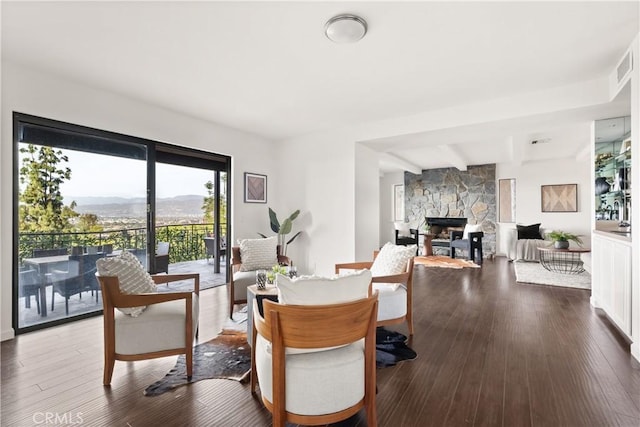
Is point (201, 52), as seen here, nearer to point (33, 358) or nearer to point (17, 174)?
point (17, 174)

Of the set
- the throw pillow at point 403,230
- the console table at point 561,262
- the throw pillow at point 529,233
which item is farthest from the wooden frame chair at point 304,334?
the throw pillow at point 529,233

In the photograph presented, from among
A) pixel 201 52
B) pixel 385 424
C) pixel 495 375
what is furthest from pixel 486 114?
pixel 385 424

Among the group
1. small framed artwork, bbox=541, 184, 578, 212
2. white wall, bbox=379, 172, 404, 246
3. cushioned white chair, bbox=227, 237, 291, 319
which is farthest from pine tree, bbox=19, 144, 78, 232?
small framed artwork, bbox=541, 184, 578, 212

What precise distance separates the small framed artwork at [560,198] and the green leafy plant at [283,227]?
705 cm

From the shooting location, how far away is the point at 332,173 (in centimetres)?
522

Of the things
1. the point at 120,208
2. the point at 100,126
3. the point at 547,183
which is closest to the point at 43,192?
the point at 120,208

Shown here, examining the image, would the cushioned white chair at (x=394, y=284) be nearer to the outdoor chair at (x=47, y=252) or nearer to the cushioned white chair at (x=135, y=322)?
the cushioned white chair at (x=135, y=322)

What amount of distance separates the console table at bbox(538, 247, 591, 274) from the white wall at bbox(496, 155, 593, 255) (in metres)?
1.23

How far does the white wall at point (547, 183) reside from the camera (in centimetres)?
783

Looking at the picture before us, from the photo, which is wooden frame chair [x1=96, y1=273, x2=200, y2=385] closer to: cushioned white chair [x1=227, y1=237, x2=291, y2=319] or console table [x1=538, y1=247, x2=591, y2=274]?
cushioned white chair [x1=227, y1=237, x2=291, y2=319]

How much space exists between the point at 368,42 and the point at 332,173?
109 inches

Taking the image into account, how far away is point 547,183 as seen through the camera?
8.23m

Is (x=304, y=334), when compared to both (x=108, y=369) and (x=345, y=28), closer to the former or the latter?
(x=108, y=369)

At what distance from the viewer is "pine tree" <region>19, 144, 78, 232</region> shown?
311cm
